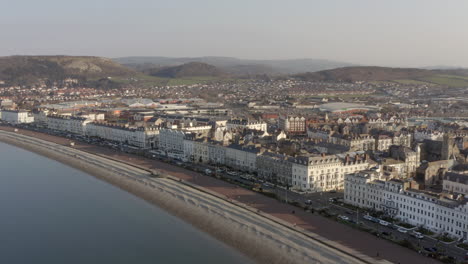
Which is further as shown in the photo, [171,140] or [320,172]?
[171,140]

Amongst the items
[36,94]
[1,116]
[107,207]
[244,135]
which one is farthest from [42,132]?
[36,94]

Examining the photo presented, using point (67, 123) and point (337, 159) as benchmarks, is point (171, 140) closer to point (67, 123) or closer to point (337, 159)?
point (337, 159)

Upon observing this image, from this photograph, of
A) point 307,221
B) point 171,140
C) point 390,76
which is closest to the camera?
point 307,221

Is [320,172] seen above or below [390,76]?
below

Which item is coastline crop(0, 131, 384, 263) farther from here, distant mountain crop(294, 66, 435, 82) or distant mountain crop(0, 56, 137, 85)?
distant mountain crop(0, 56, 137, 85)

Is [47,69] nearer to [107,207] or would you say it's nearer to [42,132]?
[42,132]

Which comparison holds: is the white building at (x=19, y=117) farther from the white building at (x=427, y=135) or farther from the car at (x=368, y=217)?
the car at (x=368, y=217)

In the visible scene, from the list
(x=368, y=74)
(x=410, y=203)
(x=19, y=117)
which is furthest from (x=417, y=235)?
Result: (x=368, y=74)

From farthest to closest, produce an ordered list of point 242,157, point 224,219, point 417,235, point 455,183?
point 242,157, point 455,183, point 224,219, point 417,235
